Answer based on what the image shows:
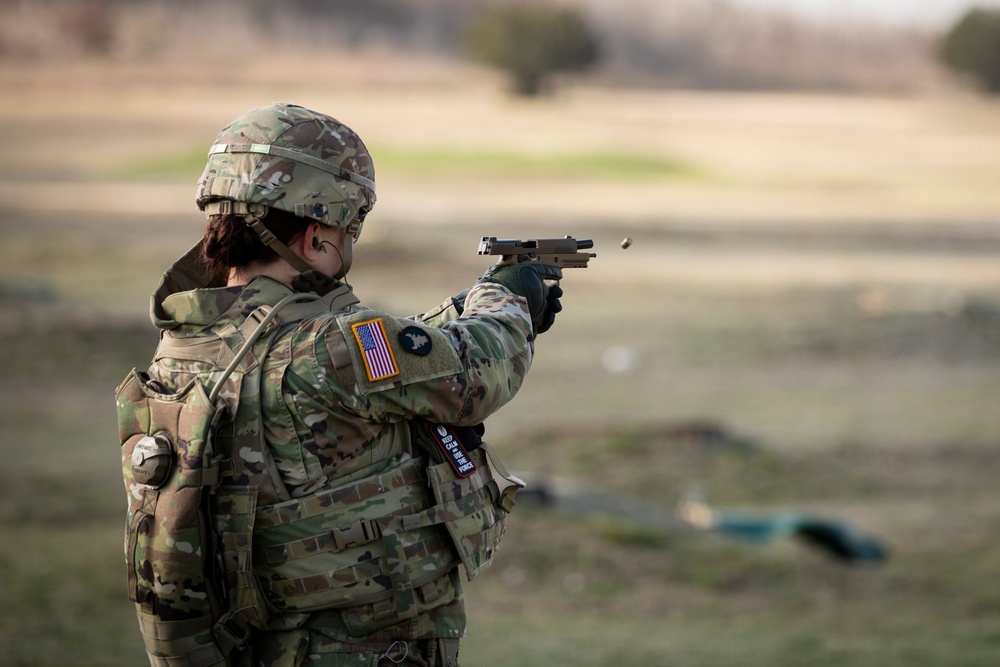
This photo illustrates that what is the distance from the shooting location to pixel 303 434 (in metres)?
2.39

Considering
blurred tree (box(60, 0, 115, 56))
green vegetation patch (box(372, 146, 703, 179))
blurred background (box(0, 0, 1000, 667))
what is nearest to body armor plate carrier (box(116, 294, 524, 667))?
blurred background (box(0, 0, 1000, 667))

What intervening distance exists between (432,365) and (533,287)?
387mm

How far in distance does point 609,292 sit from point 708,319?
2730mm

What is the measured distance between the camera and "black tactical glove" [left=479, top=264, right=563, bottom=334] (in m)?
2.68

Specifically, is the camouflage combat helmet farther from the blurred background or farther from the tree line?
the tree line

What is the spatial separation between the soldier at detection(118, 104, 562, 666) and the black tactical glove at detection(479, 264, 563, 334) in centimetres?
11

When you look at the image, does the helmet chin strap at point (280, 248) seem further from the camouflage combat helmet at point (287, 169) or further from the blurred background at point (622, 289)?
the blurred background at point (622, 289)

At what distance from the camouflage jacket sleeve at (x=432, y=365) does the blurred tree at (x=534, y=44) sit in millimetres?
44627

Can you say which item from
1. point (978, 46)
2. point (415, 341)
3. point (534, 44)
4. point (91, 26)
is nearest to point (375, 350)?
point (415, 341)

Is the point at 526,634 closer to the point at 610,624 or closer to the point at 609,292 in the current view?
the point at 610,624

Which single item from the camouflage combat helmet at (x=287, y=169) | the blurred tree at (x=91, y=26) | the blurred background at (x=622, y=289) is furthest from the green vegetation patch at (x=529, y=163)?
the camouflage combat helmet at (x=287, y=169)

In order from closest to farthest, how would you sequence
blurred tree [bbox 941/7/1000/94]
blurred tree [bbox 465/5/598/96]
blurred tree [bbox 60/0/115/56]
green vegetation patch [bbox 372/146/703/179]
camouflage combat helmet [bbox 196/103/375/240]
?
camouflage combat helmet [bbox 196/103/375/240] → green vegetation patch [bbox 372/146/703/179] → blurred tree [bbox 60/0/115/56] → blurred tree [bbox 941/7/1000/94] → blurred tree [bbox 465/5/598/96]

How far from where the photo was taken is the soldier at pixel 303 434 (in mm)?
2377

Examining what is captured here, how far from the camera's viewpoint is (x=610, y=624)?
20.8 ft
